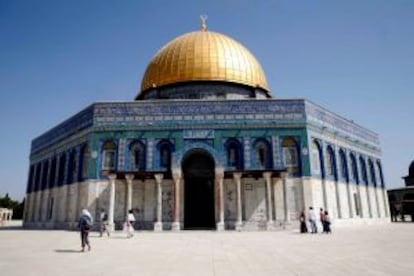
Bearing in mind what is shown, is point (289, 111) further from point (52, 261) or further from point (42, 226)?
point (42, 226)

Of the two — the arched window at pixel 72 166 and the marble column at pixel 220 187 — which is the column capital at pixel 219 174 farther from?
the arched window at pixel 72 166

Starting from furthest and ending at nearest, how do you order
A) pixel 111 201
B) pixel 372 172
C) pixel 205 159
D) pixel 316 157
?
pixel 372 172, pixel 316 157, pixel 205 159, pixel 111 201

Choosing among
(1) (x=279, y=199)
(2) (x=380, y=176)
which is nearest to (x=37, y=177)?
(1) (x=279, y=199)

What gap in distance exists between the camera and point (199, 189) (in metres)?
21.8

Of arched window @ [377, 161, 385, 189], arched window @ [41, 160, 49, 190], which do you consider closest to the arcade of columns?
arched window @ [41, 160, 49, 190]

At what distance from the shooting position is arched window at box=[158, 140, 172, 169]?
840 inches

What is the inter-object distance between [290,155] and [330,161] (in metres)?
4.34

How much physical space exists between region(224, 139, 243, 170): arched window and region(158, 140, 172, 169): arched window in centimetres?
373

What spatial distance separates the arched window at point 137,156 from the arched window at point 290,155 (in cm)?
927

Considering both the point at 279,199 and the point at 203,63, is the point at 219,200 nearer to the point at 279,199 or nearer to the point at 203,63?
the point at 279,199

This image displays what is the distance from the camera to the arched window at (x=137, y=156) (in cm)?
2142

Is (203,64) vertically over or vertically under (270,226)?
over

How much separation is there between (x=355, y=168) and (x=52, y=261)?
24.6m

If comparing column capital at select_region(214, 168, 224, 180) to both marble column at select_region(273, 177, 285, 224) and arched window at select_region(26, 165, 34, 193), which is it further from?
arched window at select_region(26, 165, 34, 193)
